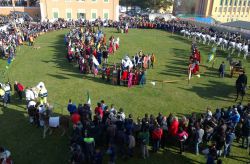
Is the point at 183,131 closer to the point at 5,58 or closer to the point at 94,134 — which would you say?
the point at 94,134

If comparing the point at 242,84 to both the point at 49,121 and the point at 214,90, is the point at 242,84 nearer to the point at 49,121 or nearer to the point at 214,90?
the point at 214,90

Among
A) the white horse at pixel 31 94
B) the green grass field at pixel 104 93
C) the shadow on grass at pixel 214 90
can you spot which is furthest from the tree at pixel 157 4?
the white horse at pixel 31 94

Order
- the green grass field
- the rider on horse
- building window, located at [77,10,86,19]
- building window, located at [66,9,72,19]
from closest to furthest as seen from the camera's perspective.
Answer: the green grass field < the rider on horse < building window, located at [66,9,72,19] < building window, located at [77,10,86,19]

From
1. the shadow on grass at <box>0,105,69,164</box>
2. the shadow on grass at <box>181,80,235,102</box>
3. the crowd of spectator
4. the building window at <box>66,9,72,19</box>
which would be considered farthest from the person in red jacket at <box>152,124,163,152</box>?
the building window at <box>66,9,72,19</box>

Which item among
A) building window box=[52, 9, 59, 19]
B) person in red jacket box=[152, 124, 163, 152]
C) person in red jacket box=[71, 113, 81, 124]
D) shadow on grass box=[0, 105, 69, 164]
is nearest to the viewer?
person in red jacket box=[152, 124, 163, 152]

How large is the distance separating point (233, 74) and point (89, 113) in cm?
1403

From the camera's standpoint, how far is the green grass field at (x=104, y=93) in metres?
11.7

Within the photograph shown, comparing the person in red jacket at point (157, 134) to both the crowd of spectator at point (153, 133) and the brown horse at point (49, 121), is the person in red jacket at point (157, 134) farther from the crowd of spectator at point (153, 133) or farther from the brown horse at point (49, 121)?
the brown horse at point (49, 121)

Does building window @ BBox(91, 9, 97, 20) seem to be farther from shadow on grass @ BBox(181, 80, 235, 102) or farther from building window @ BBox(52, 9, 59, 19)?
shadow on grass @ BBox(181, 80, 235, 102)

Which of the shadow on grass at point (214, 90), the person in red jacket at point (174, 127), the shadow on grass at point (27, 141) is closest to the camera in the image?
the shadow on grass at point (27, 141)

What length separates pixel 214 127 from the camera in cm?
1169

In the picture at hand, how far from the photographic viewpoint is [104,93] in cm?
1783

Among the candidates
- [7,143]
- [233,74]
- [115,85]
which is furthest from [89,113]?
[233,74]

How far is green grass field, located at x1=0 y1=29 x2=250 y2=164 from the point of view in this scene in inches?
460
